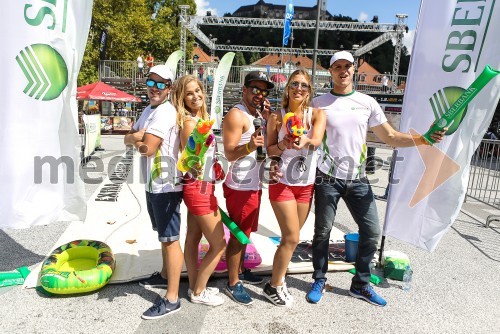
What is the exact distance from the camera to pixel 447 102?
3328 millimetres

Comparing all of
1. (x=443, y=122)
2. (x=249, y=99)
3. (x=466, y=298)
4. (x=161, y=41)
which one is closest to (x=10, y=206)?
(x=249, y=99)

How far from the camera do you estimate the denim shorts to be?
2.82 meters

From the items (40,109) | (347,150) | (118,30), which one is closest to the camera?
(347,150)

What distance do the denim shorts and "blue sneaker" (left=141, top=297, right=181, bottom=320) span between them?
0.53m

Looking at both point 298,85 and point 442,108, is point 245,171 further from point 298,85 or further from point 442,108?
point 442,108

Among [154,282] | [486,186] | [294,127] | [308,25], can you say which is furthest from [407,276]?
[308,25]

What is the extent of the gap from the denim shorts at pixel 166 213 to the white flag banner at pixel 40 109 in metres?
1.19

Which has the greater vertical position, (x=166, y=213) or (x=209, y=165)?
(x=209, y=165)

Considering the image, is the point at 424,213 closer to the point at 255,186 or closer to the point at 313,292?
the point at 313,292

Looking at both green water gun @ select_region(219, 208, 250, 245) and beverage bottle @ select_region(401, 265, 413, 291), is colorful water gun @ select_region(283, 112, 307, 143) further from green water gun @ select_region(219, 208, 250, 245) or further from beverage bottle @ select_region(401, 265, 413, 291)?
beverage bottle @ select_region(401, 265, 413, 291)

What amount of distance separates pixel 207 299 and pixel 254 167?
1174 mm

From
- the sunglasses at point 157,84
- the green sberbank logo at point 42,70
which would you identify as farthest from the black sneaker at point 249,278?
the green sberbank logo at point 42,70

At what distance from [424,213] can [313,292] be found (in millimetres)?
1350

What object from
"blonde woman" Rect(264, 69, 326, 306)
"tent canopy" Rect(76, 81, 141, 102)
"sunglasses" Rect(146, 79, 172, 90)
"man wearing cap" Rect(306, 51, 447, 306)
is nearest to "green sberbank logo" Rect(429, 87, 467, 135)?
"man wearing cap" Rect(306, 51, 447, 306)
